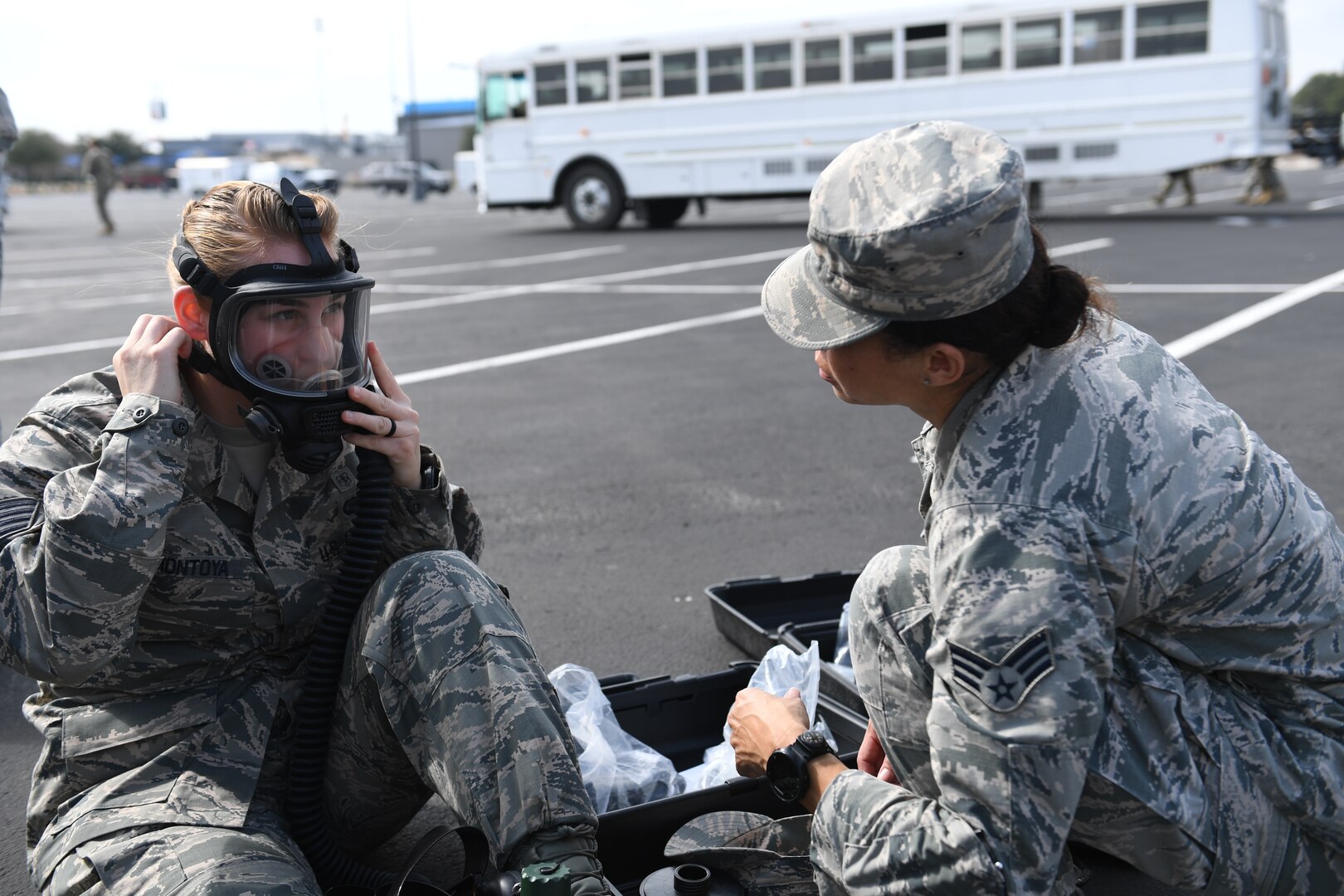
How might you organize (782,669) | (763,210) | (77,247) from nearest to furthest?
(782,669) < (77,247) < (763,210)

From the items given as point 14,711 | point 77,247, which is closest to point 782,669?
point 14,711

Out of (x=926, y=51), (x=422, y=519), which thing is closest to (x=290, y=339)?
(x=422, y=519)

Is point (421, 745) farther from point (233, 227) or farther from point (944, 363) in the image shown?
point (944, 363)

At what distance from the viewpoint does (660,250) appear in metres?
16.8

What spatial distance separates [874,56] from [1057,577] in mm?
18982

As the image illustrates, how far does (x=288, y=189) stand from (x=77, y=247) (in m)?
21.2

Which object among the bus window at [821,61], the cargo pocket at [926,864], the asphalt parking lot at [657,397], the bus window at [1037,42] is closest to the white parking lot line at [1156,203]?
the bus window at [1037,42]

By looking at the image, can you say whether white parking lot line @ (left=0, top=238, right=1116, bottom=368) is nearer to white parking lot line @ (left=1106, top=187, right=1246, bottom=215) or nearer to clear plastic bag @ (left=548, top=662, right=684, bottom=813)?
clear plastic bag @ (left=548, top=662, right=684, bottom=813)

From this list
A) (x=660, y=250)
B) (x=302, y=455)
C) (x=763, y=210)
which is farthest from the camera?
(x=763, y=210)

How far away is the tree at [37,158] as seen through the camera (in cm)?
9212

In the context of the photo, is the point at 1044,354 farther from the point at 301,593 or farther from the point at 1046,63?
the point at 1046,63

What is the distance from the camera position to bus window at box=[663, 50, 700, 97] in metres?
20.6

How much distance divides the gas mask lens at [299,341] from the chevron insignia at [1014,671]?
1.36 metres

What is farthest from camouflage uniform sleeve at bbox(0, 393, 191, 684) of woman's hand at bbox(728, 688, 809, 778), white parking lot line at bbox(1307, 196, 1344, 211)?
white parking lot line at bbox(1307, 196, 1344, 211)
